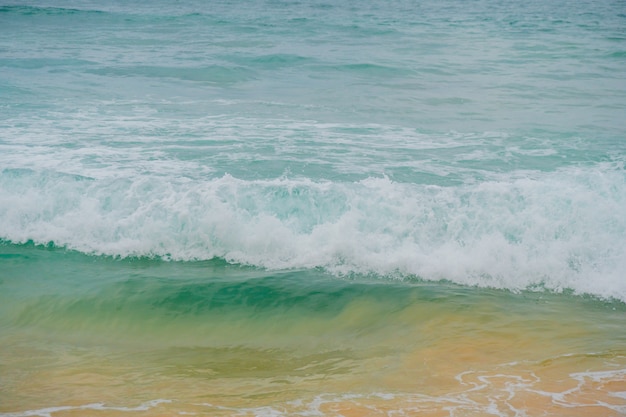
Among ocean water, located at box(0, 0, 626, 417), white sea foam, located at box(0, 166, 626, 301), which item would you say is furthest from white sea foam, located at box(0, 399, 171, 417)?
white sea foam, located at box(0, 166, 626, 301)

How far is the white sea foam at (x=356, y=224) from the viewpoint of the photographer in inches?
388

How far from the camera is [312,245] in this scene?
34.3ft

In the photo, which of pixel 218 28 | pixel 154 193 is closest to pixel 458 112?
pixel 154 193

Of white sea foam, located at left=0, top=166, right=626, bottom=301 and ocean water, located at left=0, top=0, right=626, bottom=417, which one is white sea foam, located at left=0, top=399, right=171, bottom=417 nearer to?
ocean water, located at left=0, top=0, right=626, bottom=417

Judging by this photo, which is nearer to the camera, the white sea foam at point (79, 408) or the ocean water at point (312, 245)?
the white sea foam at point (79, 408)

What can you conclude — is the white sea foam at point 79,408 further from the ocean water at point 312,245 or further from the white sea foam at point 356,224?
the white sea foam at point 356,224

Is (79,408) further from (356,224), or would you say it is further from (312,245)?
(356,224)

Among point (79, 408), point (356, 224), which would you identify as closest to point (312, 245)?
point (356, 224)

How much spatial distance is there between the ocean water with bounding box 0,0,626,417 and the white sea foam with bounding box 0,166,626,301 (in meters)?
Answer: 0.04

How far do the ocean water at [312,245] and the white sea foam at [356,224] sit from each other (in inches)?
1.4

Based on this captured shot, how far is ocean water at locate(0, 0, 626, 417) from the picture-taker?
684cm

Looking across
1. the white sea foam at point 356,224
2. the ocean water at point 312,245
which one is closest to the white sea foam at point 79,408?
the ocean water at point 312,245

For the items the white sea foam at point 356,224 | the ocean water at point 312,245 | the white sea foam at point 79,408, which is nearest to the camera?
the white sea foam at point 79,408

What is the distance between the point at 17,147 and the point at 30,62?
10.8 meters
